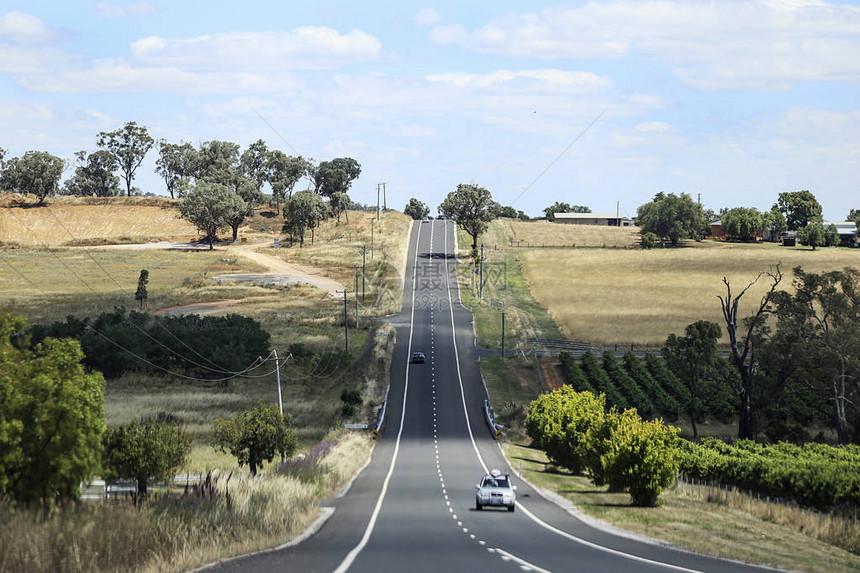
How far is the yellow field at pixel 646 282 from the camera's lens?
116938 mm

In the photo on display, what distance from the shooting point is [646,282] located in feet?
484

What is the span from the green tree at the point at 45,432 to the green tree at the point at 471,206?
149 m

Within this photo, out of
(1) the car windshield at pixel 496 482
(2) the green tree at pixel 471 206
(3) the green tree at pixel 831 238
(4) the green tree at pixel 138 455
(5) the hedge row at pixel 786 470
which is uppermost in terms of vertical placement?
(2) the green tree at pixel 471 206

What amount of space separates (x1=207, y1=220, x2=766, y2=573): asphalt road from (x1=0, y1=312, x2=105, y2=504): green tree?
7.27m

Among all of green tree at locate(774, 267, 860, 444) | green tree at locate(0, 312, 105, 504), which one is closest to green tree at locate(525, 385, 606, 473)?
green tree at locate(774, 267, 860, 444)

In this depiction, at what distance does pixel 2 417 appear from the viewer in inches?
958

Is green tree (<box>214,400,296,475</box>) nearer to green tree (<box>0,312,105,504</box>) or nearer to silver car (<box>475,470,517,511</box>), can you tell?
silver car (<box>475,470,517,511</box>)

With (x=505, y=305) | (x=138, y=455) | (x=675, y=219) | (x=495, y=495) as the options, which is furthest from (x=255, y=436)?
(x=675, y=219)

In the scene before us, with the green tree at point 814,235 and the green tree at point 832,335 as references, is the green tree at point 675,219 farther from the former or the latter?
the green tree at point 832,335

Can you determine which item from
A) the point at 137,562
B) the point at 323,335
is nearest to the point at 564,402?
the point at 137,562

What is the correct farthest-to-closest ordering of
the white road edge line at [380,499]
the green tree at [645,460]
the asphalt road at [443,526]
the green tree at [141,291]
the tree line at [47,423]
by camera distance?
the green tree at [141,291] < the green tree at [645,460] < the tree line at [47,423] < the asphalt road at [443,526] < the white road edge line at [380,499]

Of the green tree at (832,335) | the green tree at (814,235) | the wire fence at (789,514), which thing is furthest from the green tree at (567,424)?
the green tree at (814,235)

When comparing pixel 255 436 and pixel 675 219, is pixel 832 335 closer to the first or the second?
pixel 255 436

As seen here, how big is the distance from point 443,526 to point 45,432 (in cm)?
1339
